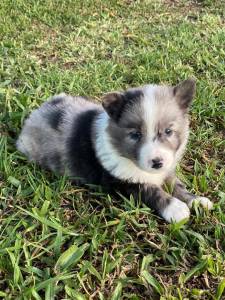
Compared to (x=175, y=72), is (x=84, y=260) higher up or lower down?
lower down

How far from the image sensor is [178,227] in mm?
4348

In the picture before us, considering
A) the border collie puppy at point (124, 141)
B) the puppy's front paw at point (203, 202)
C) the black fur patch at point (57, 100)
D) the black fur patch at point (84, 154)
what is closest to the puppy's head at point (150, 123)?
the border collie puppy at point (124, 141)

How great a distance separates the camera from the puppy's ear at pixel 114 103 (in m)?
4.44

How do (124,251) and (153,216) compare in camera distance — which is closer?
(124,251)

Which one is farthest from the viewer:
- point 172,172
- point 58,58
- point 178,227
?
point 58,58

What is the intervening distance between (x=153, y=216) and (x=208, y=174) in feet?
2.76

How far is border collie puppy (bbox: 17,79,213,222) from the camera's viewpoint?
4309 millimetres

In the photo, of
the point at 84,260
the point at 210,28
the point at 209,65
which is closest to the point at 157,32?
the point at 210,28

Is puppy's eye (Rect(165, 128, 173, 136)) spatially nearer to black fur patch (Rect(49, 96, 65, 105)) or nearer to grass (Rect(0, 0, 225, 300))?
grass (Rect(0, 0, 225, 300))

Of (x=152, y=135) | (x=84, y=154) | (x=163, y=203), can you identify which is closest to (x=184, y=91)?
(x=152, y=135)

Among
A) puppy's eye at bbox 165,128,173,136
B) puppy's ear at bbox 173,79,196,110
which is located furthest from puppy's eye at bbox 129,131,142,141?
puppy's ear at bbox 173,79,196,110

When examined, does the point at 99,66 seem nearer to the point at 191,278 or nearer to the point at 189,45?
the point at 189,45

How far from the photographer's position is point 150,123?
425 centimetres

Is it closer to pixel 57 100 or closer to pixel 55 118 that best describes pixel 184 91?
pixel 55 118
